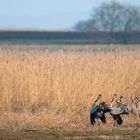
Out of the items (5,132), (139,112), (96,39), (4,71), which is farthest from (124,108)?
(96,39)

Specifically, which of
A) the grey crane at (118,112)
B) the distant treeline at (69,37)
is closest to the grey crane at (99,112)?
the grey crane at (118,112)

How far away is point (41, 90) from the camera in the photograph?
15148 mm

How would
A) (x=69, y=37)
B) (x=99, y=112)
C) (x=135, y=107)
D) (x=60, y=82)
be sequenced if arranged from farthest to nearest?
(x=69, y=37) → (x=60, y=82) → (x=135, y=107) → (x=99, y=112)

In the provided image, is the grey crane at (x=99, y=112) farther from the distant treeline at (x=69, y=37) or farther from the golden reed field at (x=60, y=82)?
the distant treeline at (x=69, y=37)

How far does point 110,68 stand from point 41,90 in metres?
1.82

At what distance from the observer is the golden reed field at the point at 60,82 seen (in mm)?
14672

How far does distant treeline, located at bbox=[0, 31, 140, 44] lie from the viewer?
1913 inches

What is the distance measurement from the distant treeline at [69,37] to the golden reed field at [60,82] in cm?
3125

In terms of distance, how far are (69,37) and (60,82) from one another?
39997 mm

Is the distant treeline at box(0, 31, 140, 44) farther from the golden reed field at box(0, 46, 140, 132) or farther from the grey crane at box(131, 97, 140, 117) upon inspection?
the grey crane at box(131, 97, 140, 117)

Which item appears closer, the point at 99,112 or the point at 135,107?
the point at 99,112

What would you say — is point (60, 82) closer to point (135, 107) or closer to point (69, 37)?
point (135, 107)

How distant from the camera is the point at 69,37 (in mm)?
55062

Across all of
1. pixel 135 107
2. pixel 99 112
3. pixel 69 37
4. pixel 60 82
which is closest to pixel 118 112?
pixel 99 112
